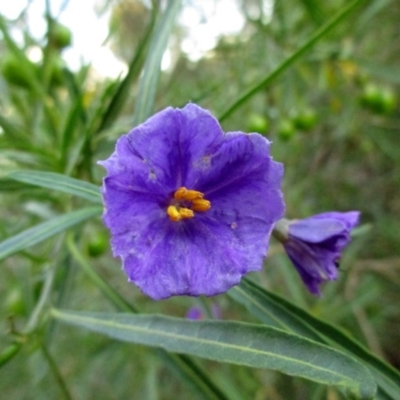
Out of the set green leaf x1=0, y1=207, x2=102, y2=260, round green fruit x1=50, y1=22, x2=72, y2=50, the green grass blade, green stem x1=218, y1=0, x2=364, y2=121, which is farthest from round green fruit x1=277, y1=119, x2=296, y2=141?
green leaf x1=0, y1=207, x2=102, y2=260

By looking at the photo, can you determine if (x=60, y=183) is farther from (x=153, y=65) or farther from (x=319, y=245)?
(x=319, y=245)

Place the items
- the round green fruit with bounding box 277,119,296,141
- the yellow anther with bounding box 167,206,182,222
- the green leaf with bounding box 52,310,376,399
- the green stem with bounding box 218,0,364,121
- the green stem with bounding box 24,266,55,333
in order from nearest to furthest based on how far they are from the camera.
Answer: the green leaf with bounding box 52,310,376,399, the yellow anther with bounding box 167,206,182,222, the green stem with bounding box 218,0,364,121, the green stem with bounding box 24,266,55,333, the round green fruit with bounding box 277,119,296,141

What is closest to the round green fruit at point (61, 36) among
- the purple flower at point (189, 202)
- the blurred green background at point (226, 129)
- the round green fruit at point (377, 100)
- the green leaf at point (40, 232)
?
the blurred green background at point (226, 129)

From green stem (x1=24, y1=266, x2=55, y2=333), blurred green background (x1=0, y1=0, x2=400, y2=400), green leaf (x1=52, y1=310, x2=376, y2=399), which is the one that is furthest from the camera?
blurred green background (x1=0, y1=0, x2=400, y2=400)

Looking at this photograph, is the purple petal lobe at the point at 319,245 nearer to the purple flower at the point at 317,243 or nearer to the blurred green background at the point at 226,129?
the purple flower at the point at 317,243

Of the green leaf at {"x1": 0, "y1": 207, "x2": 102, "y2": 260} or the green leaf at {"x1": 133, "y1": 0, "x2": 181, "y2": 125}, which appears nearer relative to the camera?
the green leaf at {"x1": 0, "y1": 207, "x2": 102, "y2": 260}

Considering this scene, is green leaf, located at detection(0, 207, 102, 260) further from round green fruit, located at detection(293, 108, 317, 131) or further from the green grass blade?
round green fruit, located at detection(293, 108, 317, 131)

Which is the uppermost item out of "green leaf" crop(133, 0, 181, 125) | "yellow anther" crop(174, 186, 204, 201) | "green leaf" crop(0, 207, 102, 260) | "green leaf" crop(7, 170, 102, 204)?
"green leaf" crop(133, 0, 181, 125)

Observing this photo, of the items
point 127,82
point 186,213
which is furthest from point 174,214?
point 127,82
